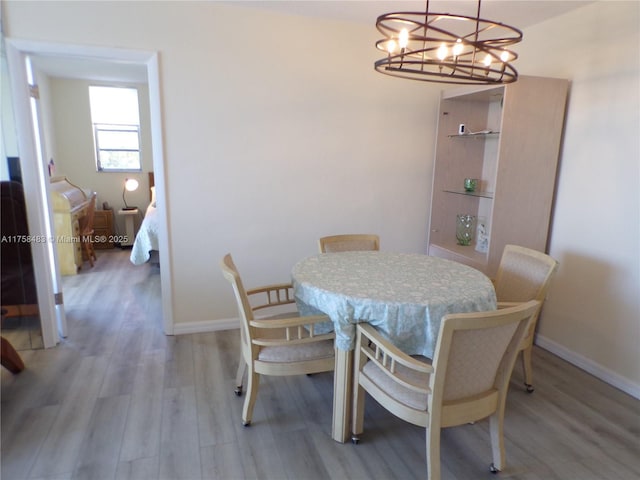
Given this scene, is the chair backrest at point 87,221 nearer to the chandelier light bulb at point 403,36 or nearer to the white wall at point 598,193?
the chandelier light bulb at point 403,36

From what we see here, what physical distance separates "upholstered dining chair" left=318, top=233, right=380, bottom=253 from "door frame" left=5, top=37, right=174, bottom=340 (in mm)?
1188

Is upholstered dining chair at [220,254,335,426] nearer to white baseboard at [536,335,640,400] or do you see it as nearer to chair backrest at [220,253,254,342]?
chair backrest at [220,253,254,342]

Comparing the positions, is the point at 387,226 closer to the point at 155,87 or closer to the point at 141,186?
the point at 155,87

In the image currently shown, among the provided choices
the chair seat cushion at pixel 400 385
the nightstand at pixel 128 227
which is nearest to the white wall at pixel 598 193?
the chair seat cushion at pixel 400 385

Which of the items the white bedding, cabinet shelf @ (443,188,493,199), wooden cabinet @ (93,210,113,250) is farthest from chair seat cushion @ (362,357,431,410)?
wooden cabinet @ (93,210,113,250)

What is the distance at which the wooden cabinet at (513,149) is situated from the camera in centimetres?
273

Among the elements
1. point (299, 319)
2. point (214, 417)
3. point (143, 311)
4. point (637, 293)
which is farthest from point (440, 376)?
point (143, 311)

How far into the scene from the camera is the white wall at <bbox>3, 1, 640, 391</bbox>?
253 cm

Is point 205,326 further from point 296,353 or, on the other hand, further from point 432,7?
point 432,7

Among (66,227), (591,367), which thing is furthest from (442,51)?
(66,227)

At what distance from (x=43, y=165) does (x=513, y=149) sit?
323 cm

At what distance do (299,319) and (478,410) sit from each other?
0.87 metres

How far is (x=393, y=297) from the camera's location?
183 cm

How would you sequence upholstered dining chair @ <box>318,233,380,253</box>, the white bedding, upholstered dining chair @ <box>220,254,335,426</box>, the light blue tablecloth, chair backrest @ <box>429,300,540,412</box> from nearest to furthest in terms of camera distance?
1. chair backrest @ <box>429,300,540,412</box>
2. the light blue tablecloth
3. upholstered dining chair @ <box>220,254,335,426</box>
4. upholstered dining chair @ <box>318,233,380,253</box>
5. the white bedding
